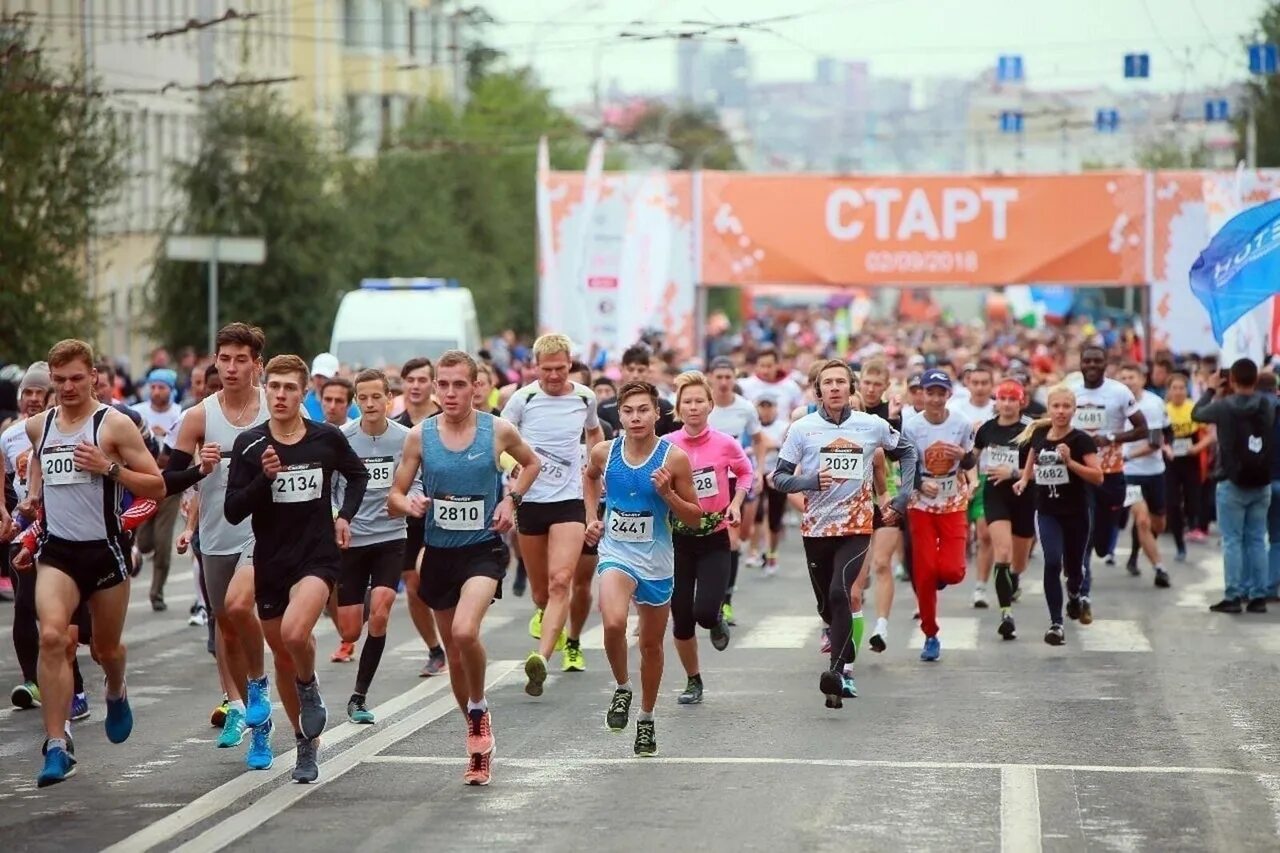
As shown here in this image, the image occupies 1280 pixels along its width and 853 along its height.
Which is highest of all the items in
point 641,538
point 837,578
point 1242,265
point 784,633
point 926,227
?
point 926,227

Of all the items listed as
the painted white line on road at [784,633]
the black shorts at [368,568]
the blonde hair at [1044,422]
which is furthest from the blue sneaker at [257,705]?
the blonde hair at [1044,422]

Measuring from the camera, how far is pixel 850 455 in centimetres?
1325

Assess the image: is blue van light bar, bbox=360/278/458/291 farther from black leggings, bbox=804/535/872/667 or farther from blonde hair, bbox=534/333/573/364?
black leggings, bbox=804/535/872/667

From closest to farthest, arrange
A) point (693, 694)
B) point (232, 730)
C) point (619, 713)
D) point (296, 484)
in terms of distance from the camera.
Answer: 1. point (296, 484)
2. point (619, 713)
3. point (232, 730)
4. point (693, 694)

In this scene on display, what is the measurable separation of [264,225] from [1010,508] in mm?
28849

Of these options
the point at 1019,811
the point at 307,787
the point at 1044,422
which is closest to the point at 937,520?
the point at 1044,422

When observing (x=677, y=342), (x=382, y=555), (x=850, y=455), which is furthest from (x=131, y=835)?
(x=677, y=342)

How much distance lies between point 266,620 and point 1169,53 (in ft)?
111

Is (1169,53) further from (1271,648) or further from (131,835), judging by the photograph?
(131,835)

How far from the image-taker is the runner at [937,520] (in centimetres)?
1530

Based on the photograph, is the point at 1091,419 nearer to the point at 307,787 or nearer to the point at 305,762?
the point at 305,762

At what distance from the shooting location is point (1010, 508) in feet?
54.8

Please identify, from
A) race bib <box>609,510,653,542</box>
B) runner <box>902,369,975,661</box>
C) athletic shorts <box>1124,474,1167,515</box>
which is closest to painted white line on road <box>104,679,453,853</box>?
race bib <box>609,510,653,542</box>

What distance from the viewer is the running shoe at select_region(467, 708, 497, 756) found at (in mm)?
10258
